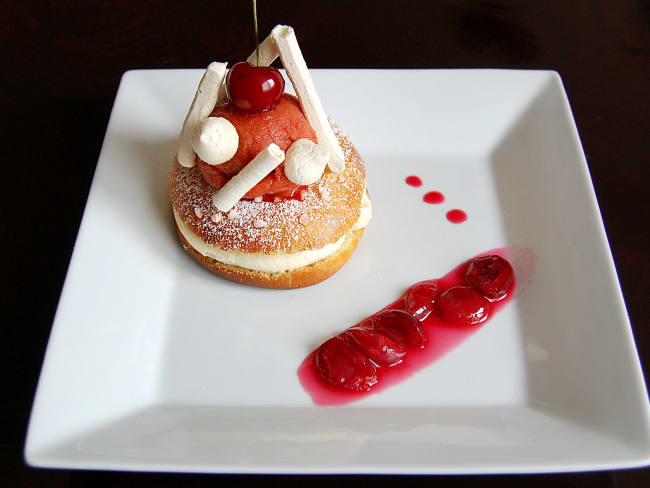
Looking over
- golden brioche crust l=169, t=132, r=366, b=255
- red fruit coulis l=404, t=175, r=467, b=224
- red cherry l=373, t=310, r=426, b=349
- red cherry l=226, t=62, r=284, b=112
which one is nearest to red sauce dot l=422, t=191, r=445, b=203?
red fruit coulis l=404, t=175, r=467, b=224

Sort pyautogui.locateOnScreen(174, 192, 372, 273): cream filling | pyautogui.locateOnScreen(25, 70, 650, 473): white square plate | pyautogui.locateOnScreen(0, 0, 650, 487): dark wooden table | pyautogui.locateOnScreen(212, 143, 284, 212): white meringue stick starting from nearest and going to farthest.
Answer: pyautogui.locateOnScreen(25, 70, 650, 473): white square plate, pyautogui.locateOnScreen(212, 143, 284, 212): white meringue stick, pyautogui.locateOnScreen(174, 192, 372, 273): cream filling, pyautogui.locateOnScreen(0, 0, 650, 487): dark wooden table

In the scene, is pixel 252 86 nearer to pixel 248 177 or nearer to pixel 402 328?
pixel 248 177

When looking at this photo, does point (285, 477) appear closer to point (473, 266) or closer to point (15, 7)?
point (473, 266)

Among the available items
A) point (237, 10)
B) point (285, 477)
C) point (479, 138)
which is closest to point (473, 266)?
point (479, 138)

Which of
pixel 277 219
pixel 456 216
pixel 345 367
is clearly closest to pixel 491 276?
pixel 456 216

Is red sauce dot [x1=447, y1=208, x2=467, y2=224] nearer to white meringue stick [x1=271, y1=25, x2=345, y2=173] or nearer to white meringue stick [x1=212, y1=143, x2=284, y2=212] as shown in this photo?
white meringue stick [x1=271, y1=25, x2=345, y2=173]
